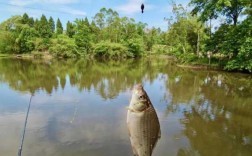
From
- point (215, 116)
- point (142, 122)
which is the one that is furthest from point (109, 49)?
point (142, 122)

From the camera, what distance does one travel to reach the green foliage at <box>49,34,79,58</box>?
1912 inches

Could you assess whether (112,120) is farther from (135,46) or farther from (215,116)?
(135,46)

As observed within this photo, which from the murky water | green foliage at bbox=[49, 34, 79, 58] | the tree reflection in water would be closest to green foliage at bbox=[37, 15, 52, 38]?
green foliage at bbox=[49, 34, 79, 58]

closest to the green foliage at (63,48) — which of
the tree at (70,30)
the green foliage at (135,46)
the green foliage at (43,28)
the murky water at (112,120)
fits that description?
the green foliage at (43,28)

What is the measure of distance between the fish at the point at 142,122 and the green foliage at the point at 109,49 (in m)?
47.8

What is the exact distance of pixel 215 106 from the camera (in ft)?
39.6

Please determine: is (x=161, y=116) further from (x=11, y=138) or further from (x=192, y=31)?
(x=192, y=31)

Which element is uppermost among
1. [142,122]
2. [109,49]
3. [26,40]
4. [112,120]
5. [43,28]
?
[43,28]

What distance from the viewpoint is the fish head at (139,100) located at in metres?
1.90

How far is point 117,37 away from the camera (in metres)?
53.0

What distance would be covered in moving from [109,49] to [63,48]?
25.9ft

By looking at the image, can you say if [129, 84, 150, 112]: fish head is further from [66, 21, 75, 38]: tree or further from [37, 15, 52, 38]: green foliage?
[66, 21, 75, 38]: tree

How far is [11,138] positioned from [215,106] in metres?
8.13

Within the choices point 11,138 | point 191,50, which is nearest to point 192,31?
point 191,50
